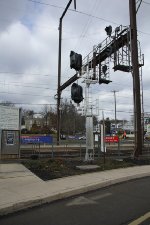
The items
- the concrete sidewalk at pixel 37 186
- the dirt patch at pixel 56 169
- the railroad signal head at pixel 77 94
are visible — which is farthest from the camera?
the railroad signal head at pixel 77 94

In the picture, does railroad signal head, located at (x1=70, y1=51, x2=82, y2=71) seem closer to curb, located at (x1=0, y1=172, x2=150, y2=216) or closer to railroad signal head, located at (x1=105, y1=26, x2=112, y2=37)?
curb, located at (x1=0, y1=172, x2=150, y2=216)

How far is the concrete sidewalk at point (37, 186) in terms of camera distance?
8297 mm

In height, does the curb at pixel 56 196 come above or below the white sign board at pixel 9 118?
below

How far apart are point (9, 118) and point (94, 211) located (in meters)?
9.05

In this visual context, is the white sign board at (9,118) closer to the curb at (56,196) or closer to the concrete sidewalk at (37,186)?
the concrete sidewalk at (37,186)

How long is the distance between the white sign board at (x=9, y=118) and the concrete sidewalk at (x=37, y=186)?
2295 mm

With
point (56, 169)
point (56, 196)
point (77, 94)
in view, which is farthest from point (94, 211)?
point (77, 94)

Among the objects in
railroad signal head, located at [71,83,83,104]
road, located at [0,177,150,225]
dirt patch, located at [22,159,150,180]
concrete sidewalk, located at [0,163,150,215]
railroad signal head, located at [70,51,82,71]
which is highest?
railroad signal head, located at [70,51,82,71]

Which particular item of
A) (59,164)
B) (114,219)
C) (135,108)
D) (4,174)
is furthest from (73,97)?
(114,219)

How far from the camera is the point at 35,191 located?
9609mm

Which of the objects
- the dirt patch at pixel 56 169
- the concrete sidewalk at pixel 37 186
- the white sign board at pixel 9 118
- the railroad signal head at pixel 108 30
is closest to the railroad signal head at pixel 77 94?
the white sign board at pixel 9 118

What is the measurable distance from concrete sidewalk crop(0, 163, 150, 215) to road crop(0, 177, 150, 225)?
0.83 feet

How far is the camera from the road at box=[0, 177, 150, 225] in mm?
6980

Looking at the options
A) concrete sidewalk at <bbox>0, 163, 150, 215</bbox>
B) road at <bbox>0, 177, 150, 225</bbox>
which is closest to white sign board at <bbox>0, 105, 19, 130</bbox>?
concrete sidewalk at <bbox>0, 163, 150, 215</bbox>
